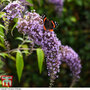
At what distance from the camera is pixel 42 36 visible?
109 cm

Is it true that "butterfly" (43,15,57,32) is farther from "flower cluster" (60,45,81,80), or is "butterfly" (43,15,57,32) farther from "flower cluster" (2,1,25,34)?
"flower cluster" (60,45,81,80)

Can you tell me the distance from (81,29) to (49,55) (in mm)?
2652

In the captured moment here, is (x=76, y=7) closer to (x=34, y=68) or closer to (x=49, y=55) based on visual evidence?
(x=34, y=68)

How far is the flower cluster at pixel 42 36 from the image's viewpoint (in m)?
1.08

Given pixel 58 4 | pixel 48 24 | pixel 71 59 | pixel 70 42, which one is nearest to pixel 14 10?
pixel 48 24

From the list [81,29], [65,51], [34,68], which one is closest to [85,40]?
[81,29]

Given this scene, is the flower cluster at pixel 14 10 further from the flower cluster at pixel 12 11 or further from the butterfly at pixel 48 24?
the butterfly at pixel 48 24

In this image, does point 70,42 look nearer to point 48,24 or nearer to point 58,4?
point 58,4

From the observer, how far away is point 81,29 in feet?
12.1

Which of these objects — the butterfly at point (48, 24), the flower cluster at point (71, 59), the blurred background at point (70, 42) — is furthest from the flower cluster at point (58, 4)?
the butterfly at point (48, 24)

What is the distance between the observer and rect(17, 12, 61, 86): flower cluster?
1.08 meters

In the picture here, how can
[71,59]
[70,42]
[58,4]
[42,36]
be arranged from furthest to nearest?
1. [70,42]
2. [58,4]
3. [71,59]
4. [42,36]

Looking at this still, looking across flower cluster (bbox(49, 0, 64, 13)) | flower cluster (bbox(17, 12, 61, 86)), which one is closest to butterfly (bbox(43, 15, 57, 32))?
flower cluster (bbox(17, 12, 61, 86))

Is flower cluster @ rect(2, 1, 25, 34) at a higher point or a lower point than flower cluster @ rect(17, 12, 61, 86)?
higher
